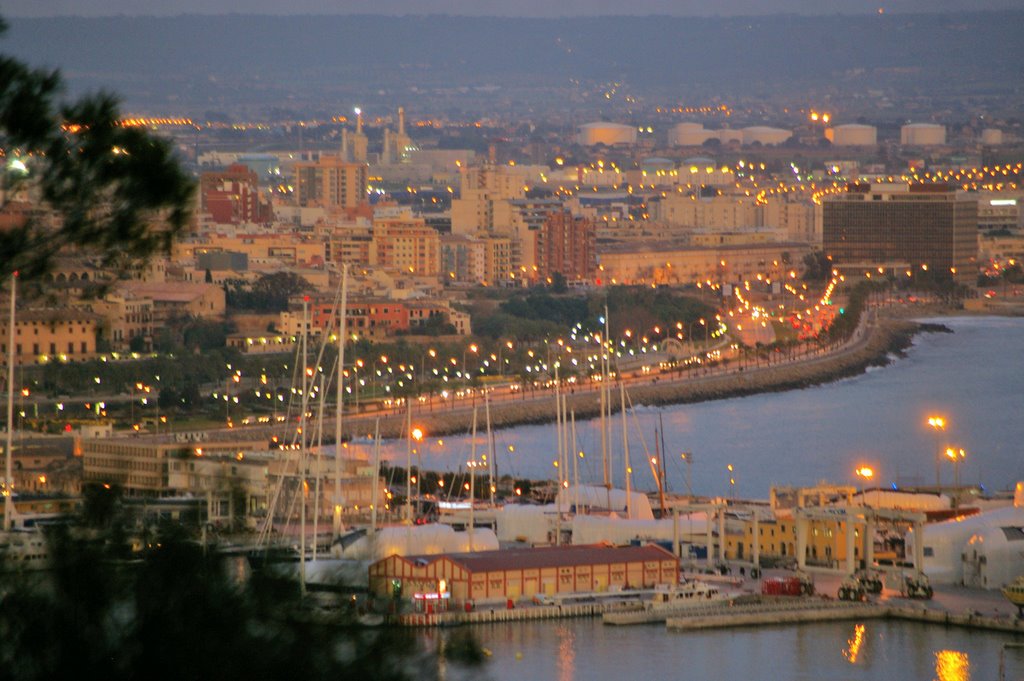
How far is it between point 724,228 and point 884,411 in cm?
1569

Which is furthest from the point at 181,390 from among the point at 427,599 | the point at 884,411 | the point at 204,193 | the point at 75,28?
the point at 75,28

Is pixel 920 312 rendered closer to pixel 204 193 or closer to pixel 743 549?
pixel 204 193

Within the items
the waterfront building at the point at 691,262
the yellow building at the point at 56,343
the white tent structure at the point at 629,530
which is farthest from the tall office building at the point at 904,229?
the white tent structure at the point at 629,530

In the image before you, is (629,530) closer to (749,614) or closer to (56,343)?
(749,614)

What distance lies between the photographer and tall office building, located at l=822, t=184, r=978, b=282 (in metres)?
25.2

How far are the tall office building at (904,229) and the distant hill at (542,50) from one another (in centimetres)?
3186

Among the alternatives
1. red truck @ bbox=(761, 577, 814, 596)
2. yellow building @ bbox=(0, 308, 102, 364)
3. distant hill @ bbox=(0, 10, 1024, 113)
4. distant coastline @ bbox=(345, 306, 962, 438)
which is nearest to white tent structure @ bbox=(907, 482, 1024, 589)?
red truck @ bbox=(761, 577, 814, 596)

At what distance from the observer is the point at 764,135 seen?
1832 inches

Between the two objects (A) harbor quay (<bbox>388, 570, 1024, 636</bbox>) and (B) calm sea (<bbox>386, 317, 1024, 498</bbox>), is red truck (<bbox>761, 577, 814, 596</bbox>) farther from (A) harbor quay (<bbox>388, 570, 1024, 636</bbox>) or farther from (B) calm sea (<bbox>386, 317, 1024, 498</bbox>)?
Answer: (B) calm sea (<bbox>386, 317, 1024, 498</bbox>)

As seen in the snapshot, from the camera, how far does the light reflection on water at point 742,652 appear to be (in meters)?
5.87

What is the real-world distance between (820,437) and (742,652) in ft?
20.2

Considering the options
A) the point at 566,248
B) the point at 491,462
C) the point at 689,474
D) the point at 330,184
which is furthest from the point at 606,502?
the point at 330,184

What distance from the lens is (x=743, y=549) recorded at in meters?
7.57

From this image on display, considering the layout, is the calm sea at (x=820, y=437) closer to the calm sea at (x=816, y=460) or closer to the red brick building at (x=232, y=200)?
the calm sea at (x=816, y=460)
